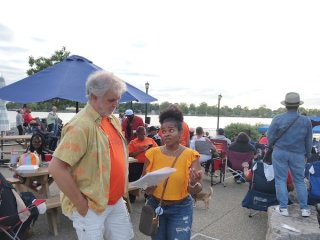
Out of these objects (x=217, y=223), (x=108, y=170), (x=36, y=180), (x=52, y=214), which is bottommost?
(x=217, y=223)

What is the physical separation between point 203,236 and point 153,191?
212 cm

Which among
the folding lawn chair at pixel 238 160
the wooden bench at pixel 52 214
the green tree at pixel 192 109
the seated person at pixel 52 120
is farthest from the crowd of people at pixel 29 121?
the green tree at pixel 192 109

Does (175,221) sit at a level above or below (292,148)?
below

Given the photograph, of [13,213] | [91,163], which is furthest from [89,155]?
[13,213]

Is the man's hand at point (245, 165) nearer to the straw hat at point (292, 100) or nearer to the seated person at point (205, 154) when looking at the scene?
the seated person at point (205, 154)

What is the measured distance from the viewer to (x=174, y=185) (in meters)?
2.42

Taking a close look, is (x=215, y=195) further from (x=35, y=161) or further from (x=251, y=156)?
(x=35, y=161)

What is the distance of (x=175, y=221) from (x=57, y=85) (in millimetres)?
3141

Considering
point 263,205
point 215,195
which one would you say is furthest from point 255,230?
point 215,195

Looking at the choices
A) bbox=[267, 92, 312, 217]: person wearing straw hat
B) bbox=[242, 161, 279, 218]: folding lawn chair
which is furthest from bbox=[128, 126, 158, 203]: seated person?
bbox=[267, 92, 312, 217]: person wearing straw hat

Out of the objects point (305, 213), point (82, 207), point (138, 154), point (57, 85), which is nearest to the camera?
point (82, 207)

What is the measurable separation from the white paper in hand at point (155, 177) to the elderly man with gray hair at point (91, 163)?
18 centimetres

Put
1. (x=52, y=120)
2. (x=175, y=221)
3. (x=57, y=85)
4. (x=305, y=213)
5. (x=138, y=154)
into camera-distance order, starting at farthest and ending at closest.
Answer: (x=52, y=120), (x=138, y=154), (x=57, y=85), (x=305, y=213), (x=175, y=221)

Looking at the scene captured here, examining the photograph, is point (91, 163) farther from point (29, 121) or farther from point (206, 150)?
point (29, 121)
